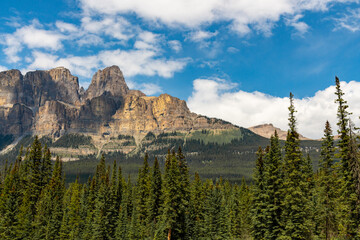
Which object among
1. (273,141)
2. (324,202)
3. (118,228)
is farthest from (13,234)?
(324,202)

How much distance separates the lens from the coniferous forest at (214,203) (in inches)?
1367

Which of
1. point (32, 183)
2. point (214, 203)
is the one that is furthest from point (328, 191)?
point (32, 183)

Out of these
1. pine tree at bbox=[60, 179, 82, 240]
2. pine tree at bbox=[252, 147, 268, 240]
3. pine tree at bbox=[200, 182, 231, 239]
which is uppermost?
pine tree at bbox=[252, 147, 268, 240]

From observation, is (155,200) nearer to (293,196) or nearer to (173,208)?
(173,208)

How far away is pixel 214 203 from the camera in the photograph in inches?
2350

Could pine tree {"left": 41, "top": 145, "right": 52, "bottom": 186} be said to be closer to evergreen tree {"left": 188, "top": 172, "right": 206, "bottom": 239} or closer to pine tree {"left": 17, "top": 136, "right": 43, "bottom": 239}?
pine tree {"left": 17, "top": 136, "right": 43, "bottom": 239}

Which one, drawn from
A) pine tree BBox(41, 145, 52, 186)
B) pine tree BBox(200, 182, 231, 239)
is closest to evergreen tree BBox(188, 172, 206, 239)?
pine tree BBox(200, 182, 231, 239)

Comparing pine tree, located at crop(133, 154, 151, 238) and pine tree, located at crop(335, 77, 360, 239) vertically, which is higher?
pine tree, located at crop(335, 77, 360, 239)

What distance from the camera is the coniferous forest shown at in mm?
34719

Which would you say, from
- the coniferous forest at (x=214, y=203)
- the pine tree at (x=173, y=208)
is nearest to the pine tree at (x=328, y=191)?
the coniferous forest at (x=214, y=203)

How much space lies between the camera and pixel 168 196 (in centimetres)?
4788

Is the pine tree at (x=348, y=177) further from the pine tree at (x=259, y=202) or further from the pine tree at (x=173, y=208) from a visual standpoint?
the pine tree at (x=173, y=208)

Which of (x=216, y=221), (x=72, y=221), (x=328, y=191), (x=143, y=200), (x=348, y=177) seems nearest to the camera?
(x=348, y=177)

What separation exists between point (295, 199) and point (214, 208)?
2653 centimetres
